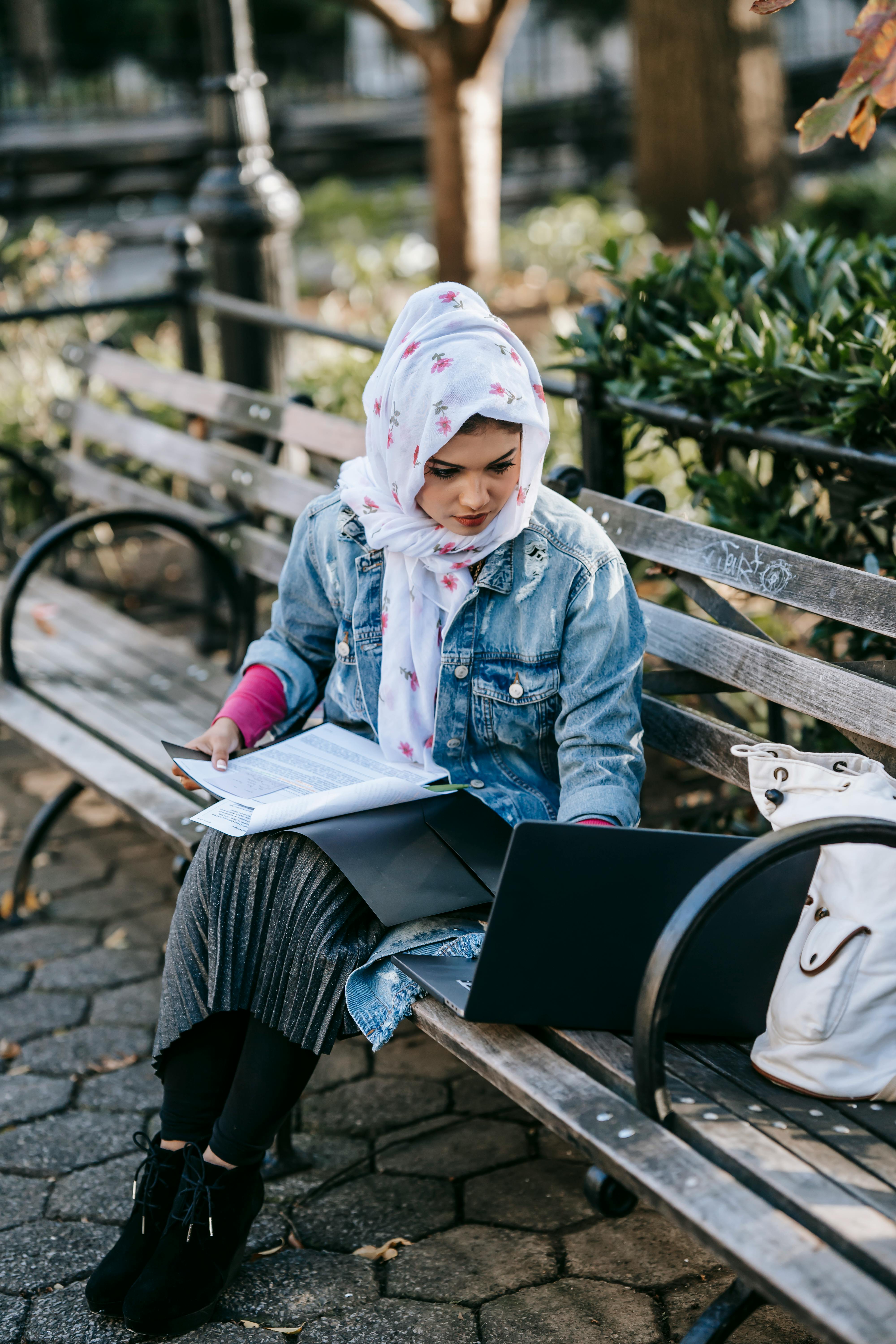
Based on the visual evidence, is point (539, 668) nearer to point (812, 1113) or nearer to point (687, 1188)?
point (812, 1113)

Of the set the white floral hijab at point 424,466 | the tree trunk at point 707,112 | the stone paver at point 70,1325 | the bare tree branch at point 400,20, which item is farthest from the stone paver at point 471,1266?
the tree trunk at point 707,112

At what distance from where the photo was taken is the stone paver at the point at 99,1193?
260 centimetres

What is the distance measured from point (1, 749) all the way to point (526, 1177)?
2927mm

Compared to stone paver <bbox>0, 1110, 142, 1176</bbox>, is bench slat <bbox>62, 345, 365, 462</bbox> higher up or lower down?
higher up

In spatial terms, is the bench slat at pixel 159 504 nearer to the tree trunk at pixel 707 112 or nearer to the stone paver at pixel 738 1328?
the stone paver at pixel 738 1328

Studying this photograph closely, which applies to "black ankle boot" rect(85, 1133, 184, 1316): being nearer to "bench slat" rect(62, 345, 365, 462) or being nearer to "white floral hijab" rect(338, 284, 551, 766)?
"white floral hijab" rect(338, 284, 551, 766)

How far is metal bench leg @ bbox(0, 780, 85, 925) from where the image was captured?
368 cm

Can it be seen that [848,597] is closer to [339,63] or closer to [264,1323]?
[264,1323]

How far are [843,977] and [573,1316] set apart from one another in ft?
2.86

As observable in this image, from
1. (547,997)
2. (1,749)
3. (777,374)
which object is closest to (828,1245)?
(547,997)

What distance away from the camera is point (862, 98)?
6.15 feet

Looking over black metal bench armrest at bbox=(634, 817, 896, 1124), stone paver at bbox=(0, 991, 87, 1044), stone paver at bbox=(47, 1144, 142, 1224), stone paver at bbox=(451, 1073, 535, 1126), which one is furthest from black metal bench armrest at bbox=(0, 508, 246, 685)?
black metal bench armrest at bbox=(634, 817, 896, 1124)

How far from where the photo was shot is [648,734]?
2707mm

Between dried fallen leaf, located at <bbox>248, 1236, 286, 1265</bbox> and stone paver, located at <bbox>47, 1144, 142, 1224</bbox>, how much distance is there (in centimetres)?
26
